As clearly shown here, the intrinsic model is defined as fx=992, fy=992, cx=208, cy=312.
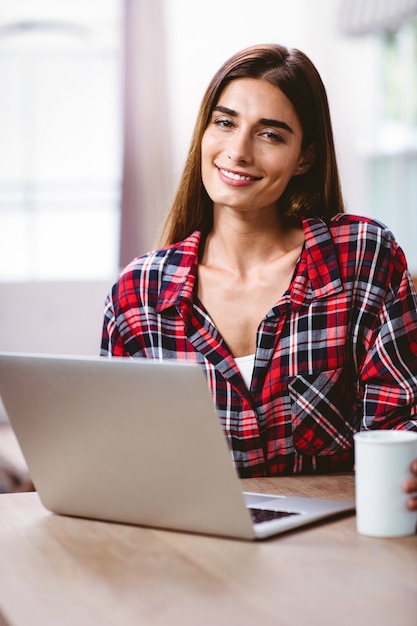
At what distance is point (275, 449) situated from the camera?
163 centimetres

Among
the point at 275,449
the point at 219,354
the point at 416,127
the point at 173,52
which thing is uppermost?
the point at 173,52

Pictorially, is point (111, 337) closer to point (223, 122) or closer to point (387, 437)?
point (223, 122)

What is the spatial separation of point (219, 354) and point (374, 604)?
2.59 feet

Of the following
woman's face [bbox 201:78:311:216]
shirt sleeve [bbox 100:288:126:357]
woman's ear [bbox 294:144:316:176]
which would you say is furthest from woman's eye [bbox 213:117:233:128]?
shirt sleeve [bbox 100:288:126:357]

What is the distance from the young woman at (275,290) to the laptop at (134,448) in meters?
0.39

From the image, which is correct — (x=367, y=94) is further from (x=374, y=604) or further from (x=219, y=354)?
(x=374, y=604)

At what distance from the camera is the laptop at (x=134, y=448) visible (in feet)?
3.37

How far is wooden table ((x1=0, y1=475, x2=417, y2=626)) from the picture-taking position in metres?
0.85

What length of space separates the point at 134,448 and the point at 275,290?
26.2 inches

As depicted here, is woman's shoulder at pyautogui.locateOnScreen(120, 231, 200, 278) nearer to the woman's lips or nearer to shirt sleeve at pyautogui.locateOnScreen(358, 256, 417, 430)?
the woman's lips

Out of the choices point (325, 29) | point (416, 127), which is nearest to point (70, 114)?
point (325, 29)

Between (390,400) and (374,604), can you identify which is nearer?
(374,604)

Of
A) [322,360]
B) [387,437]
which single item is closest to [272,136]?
[322,360]

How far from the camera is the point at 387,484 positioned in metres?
1.05
